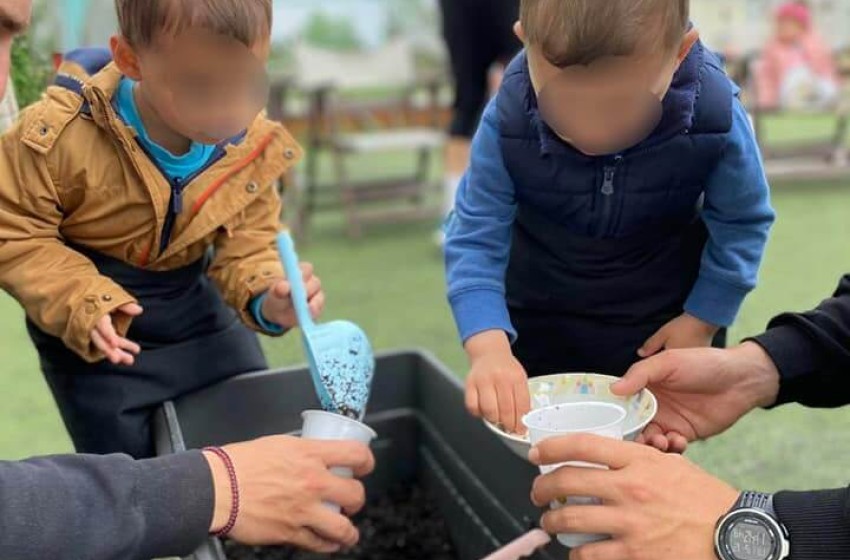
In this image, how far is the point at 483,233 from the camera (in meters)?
1.16

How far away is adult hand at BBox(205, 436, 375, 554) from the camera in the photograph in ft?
2.83

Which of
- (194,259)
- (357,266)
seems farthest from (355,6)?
(194,259)

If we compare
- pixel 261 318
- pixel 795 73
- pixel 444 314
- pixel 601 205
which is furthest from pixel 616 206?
pixel 795 73

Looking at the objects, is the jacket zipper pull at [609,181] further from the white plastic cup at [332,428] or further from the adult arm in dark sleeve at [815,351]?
the white plastic cup at [332,428]

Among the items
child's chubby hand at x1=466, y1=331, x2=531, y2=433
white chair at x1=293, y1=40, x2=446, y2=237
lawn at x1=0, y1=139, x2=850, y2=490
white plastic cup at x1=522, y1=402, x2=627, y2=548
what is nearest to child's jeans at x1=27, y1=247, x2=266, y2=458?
lawn at x1=0, y1=139, x2=850, y2=490

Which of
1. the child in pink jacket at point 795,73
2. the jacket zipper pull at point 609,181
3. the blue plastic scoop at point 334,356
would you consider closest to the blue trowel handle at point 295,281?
the blue plastic scoop at point 334,356

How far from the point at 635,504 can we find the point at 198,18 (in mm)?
670

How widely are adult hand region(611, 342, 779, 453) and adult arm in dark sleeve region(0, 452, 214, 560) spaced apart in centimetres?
50

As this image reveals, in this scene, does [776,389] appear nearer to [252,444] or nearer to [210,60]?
[252,444]

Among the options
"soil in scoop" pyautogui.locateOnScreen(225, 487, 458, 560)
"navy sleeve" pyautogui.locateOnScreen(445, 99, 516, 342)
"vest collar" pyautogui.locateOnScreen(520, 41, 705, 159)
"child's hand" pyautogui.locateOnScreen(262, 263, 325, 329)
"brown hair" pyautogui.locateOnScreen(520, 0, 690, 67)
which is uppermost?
"brown hair" pyautogui.locateOnScreen(520, 0, 690, 67)

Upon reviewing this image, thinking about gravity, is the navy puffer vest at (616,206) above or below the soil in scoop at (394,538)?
above

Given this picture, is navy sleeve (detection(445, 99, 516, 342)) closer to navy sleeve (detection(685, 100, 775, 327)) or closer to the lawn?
navy sleeve (detection(685, 100, 775, 327))

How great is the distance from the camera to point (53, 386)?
4.19 feet

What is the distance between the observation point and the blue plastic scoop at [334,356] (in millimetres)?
1047
